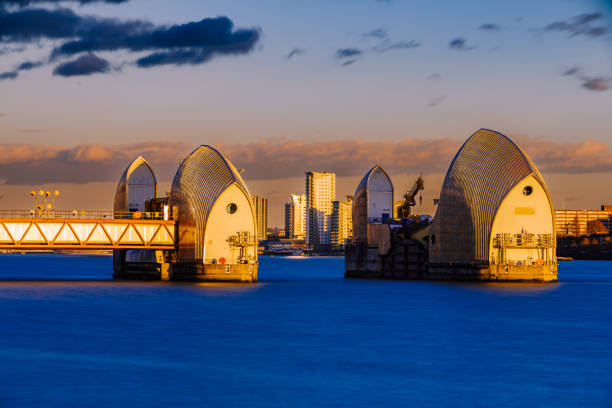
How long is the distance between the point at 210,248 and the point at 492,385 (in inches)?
2488

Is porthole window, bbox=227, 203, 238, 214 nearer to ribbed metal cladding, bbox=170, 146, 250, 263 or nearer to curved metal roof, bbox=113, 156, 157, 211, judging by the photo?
ribbed metal cladding, bbox=170, 146, 250, 263

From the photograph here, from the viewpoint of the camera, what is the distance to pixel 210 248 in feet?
332

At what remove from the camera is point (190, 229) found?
4043 inches

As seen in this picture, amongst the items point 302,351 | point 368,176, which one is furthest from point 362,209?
point 302,351

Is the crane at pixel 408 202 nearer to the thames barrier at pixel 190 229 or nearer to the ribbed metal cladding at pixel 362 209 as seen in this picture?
the ribbed metal cladding at pixel 362 209

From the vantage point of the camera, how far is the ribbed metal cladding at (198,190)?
101 m

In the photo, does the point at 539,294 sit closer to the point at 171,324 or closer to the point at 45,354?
the point at 171,324

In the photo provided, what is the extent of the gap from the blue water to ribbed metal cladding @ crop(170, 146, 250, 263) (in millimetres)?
14266

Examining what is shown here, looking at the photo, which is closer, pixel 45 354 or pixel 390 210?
pixel 45 354

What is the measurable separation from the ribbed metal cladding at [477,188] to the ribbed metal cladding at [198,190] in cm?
2338

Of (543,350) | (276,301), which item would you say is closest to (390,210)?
(276,301)

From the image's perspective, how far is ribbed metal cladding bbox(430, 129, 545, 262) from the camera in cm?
10288

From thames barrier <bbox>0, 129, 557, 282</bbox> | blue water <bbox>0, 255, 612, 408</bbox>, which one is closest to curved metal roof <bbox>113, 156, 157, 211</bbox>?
thames barrier <bbox>0, 129, 557, 282</bbox>

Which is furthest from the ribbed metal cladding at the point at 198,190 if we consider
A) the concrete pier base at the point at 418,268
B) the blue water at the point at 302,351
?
the concrete pier base at the point at 418,268
